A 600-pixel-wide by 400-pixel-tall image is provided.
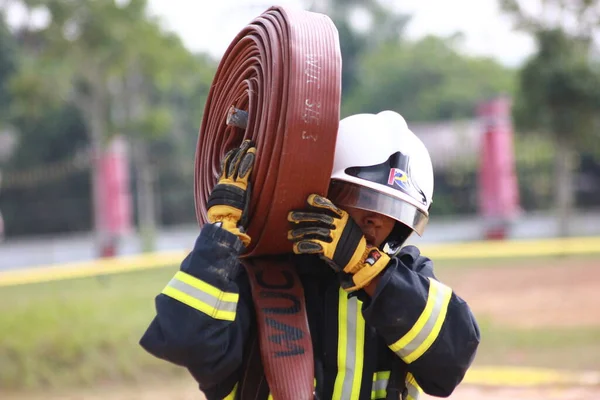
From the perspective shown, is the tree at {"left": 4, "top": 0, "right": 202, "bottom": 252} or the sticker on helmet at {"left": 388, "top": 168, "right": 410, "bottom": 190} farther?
the tree at {"left": 4, "top": 0, "right": 202, "bottom": 252}

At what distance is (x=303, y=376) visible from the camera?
1.91m

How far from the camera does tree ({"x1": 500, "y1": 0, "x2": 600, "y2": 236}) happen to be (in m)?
16.6

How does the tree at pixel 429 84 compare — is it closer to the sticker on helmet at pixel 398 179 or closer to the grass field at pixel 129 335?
the grass field at pixel 129 335

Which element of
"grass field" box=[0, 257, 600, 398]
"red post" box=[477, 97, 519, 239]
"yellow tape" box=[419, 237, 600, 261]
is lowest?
"yellow tape" box=[419, 237, 600, 261]

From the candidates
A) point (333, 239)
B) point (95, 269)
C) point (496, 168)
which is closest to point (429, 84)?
point (496, 168)

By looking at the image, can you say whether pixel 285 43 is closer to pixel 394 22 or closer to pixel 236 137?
pixel 236 137

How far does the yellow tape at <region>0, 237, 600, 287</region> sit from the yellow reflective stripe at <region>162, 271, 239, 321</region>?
12190 mm

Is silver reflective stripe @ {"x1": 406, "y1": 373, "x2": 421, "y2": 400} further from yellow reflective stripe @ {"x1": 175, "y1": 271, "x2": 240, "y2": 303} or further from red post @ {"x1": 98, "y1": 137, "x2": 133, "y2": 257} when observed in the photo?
red post @ {"x1": 98, "y1": 137, "x2": 133, "y2": 257}

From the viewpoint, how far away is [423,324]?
6.35 feet

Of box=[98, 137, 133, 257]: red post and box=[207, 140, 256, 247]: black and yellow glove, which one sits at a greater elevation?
box=[207, 140, 256, 247]: black and yellow glove

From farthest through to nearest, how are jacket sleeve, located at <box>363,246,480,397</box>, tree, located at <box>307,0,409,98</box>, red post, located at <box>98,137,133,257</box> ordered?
tree, located at <box>307,0,409,98</box> → red post, located at <box>98,137,133,257</box> → jacket sleeve, located at <box>363,246,480,397</box>

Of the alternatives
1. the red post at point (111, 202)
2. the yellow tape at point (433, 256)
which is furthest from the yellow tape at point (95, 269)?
the red post at point (111, 202)

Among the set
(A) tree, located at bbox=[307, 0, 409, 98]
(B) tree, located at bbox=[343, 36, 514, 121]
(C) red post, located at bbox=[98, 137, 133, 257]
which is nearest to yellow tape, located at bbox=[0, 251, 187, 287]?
(C) red post, located at bbox=[98, 137, 133, 257]

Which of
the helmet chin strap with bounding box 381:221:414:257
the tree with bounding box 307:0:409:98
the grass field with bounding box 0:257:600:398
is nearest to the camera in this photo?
the helmet chin strap with bounding box 381:221:414:257
